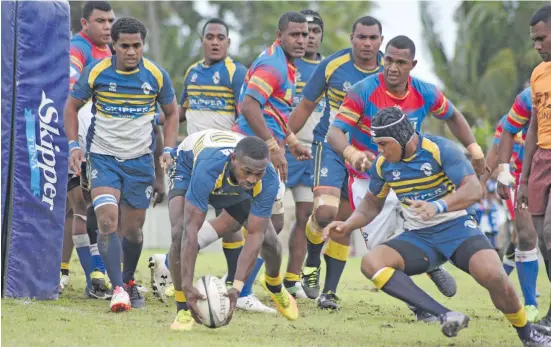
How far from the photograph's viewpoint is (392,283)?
740 centimetres

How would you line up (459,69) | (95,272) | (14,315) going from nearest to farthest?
(14,315), (95,272), (459,69)

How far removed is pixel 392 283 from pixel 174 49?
107ft

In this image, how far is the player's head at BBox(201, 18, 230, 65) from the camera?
1160cm

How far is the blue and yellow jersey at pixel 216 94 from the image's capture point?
37.3ft

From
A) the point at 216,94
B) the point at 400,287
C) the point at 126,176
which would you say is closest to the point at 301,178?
the point at 216,94

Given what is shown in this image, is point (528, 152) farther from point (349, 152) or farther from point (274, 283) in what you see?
point (274, 283)

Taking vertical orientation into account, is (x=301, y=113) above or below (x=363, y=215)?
above

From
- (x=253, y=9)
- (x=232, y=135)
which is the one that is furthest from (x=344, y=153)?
(x=253, y=9)

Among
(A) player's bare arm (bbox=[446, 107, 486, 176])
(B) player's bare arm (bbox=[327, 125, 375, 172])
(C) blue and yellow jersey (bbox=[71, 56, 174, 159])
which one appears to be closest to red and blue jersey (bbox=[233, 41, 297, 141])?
(C) blue and yellow jersey (bbox=[71, 56, 174, 159])

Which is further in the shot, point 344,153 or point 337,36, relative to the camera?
point 337,36

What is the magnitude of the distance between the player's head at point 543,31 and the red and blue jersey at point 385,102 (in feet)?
3.55

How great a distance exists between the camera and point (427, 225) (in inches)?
305

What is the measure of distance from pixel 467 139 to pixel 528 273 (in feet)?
5.16

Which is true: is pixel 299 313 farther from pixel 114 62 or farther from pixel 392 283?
pixel 114 62
